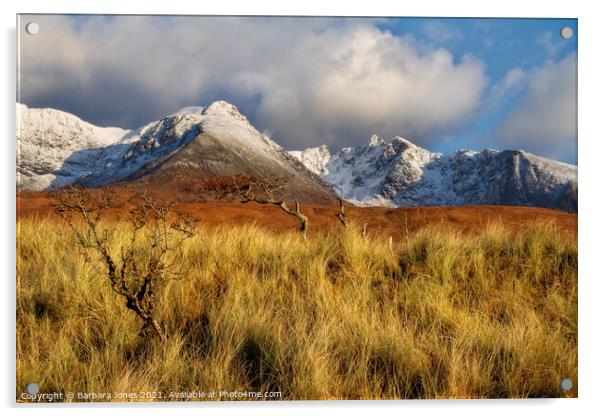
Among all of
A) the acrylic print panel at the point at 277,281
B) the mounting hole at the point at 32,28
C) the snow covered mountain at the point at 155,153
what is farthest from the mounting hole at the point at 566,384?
the mounting hole at the point at 32,28

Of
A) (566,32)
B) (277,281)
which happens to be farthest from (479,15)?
(277,281)

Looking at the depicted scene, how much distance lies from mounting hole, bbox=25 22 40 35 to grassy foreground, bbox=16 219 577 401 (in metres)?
1.54

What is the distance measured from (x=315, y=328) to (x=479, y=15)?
8.31ft

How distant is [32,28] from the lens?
2916mm

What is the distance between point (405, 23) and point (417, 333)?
2.21 metres

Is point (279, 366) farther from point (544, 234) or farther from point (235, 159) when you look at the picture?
point (235, 159)

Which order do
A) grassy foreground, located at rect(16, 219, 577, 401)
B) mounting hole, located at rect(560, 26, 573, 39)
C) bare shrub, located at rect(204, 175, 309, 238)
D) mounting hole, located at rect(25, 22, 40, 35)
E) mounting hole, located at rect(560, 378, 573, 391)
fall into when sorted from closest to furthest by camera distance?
grassy foreground, located at rect(16, 219, 577, 401), mounting hole, located at rect(560, 378, 573, 391), mounting hole, located at rect(25, 22, 40, 35), mounting hole, located at rect(560, 26, 573, 39), bare shrub, located at rect(204, 175, 309, 238)

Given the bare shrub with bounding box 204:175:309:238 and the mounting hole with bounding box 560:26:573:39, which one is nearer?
the mounting hole with bounding box 560:26:573:39

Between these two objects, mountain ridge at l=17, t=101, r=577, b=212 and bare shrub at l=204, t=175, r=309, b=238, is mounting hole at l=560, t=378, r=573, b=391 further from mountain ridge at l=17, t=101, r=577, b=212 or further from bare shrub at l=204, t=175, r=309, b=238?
bare shrub at l=204, t=175, r=309, b=238

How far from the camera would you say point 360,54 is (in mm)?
3285

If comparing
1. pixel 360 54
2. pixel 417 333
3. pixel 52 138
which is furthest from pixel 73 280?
pixel 360 54

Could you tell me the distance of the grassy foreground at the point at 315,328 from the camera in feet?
7.77

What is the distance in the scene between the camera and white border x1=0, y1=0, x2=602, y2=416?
109 inches

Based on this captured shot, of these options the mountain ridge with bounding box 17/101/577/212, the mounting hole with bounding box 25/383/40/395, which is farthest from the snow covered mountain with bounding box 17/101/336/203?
the mounting hole with bounding box 25/383/40/395
